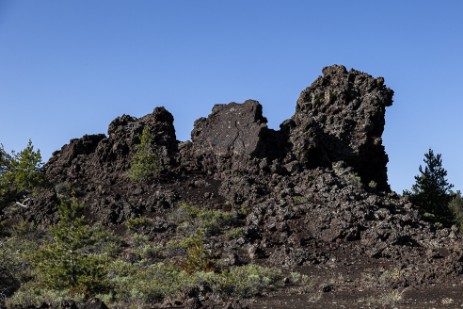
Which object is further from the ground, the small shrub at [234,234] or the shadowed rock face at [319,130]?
the shadowed rock face at [319,130]

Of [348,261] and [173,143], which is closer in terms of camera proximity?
[348,261]

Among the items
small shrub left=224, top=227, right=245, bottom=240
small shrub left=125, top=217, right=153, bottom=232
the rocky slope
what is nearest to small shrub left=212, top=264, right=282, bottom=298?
the rocky slope

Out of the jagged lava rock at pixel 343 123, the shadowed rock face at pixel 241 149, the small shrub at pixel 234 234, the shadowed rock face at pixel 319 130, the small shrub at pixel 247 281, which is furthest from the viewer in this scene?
the jagged lava rock at pixel 343 123

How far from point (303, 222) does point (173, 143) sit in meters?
15.7

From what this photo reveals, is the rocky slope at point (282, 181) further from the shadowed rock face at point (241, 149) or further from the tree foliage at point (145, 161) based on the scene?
the tree foliage at point (145, 161)

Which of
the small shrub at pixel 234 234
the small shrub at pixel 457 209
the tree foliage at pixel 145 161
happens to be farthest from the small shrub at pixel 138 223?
the small shrub at pixel 457 209

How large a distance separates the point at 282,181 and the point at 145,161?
1045 cm

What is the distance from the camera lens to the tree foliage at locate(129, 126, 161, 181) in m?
42.5

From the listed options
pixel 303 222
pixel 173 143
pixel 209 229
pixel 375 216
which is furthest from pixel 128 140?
pixel 375 216

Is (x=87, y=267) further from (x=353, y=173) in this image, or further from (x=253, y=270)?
(x=353, y=173)

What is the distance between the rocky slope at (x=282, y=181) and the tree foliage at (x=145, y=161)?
2.16ft

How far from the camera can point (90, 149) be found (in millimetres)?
49000

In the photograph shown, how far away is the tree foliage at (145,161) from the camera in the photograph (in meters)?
42.5

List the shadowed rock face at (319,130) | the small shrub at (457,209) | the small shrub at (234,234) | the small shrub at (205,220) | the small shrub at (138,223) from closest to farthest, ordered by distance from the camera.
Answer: the small shrub at (234,234), the small shrub at (205,220), the small shrub at (138,223), the shadowed rock face at (319,130), the small shrub at (457,209)
